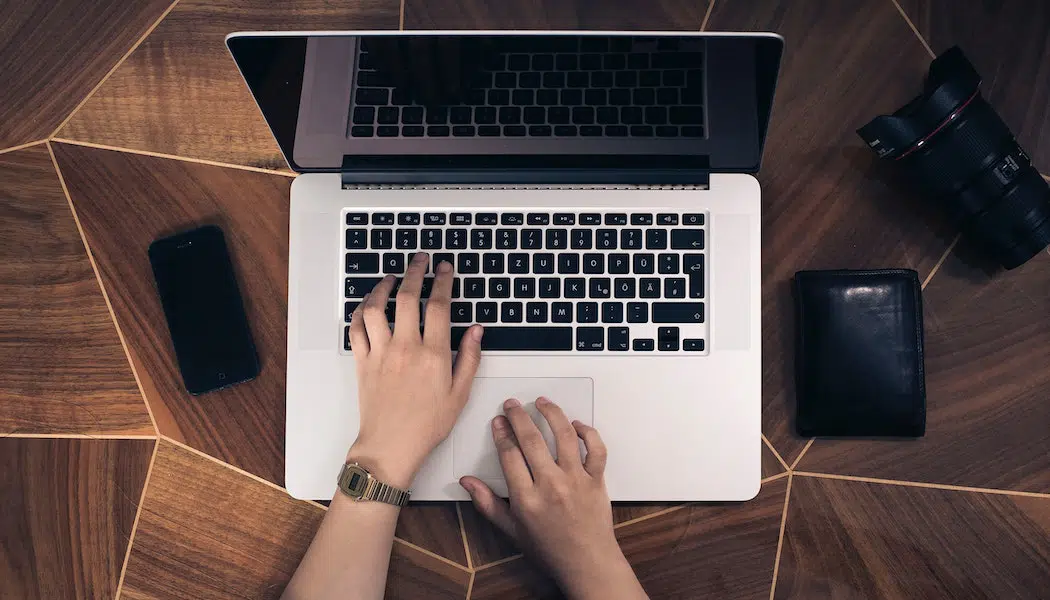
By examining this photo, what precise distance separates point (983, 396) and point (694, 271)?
412 mm

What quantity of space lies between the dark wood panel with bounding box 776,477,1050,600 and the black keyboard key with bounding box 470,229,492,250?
0.50m

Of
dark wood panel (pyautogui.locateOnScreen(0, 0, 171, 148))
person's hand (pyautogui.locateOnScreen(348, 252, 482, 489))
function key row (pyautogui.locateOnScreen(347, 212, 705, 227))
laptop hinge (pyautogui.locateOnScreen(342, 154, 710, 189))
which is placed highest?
dark wood panel (pyautogui.locateOnScreen(0, 0, 171, 148))

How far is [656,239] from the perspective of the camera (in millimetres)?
798

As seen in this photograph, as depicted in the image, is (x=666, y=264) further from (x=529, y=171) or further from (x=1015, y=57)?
(x=1015, y=57)

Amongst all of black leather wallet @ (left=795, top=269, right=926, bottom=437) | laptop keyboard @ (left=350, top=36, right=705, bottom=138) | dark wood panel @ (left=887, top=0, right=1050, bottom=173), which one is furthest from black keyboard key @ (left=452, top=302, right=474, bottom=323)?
dark wood panel @ (left=887, top=0, right=1050, bottom=173)

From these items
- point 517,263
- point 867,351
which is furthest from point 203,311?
point 867,351

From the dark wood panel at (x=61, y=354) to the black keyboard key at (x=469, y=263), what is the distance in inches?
18.5

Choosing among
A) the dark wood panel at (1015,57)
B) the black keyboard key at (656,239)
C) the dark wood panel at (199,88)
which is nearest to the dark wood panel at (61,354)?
the dark wood panel at (199,88)

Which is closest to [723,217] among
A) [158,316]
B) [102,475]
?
[158,316]

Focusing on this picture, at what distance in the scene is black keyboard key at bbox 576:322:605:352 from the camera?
0.80 meters

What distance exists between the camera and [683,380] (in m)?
0.79

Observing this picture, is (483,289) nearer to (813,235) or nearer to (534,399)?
(534,399)

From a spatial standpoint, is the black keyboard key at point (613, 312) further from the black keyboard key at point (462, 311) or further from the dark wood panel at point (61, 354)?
the dark wood panel at point (61, 354)

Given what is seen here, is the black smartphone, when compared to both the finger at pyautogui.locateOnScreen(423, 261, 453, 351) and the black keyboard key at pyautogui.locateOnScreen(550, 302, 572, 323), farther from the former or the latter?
the black keyboard key at pyautogui.locateOnScreen(550, 302, 572, 323)
